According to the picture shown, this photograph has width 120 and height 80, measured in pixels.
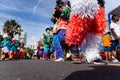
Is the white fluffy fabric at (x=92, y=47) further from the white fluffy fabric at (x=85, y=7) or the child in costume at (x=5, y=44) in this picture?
the child in costume at (x=5, y=44)

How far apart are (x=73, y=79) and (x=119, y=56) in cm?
521

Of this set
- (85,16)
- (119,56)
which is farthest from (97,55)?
(119,56)

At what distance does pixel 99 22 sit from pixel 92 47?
580 mm

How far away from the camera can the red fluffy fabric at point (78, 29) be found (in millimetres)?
6762

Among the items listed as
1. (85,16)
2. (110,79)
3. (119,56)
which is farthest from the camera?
(119,56)

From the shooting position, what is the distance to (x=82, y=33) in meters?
6.88

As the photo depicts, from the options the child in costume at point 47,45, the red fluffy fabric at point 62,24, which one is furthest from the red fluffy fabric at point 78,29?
the child in costume at point 47,45

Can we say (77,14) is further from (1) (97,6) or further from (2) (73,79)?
(2) (73,79)

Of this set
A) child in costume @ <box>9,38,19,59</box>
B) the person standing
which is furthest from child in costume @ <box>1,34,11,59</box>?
the person standing

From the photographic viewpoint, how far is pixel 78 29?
6.82 metres

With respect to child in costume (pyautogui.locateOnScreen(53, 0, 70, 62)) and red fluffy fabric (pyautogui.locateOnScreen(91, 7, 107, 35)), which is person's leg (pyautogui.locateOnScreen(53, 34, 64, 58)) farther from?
red fluffy fabric (pyautogui.locateOnScreen(91, 7, 107, 35))

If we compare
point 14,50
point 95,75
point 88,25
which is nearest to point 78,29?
point 88,25

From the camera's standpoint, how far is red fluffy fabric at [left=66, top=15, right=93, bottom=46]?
22.2 ft

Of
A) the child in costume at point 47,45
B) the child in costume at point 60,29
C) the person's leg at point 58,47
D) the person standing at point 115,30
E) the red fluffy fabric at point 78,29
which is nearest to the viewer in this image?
the red fluffy fabric at point 78,29
